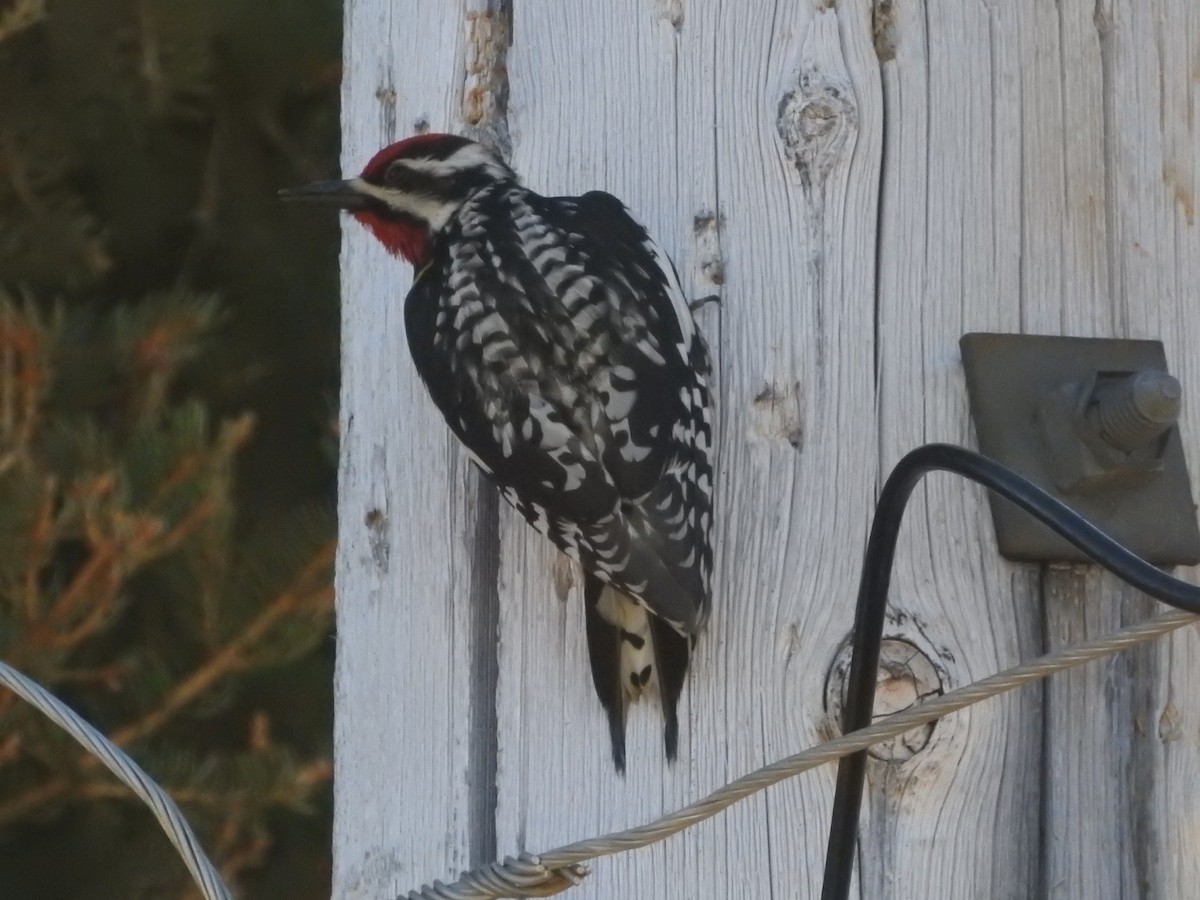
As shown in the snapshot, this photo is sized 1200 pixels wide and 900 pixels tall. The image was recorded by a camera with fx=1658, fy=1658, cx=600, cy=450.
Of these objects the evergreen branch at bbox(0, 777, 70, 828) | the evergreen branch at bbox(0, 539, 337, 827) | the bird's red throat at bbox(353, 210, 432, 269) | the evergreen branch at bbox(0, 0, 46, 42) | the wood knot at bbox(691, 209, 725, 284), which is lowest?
the evergreen branch at bbox(0, 777, 70, 828)

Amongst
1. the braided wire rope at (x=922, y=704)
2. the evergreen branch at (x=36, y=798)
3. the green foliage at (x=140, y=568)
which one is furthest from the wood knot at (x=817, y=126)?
the evergreen branch at (x=36, y=798)

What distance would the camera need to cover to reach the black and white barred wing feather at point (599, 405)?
5.50 feet

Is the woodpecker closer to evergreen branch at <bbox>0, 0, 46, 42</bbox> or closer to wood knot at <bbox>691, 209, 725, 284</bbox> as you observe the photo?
wood knot at <bbox>691, 209, 725, 284</bbox>

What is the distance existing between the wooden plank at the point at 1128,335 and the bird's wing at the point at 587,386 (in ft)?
1.28

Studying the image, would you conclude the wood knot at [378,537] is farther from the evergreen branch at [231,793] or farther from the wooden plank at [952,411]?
the evergreen branch at [231,793]

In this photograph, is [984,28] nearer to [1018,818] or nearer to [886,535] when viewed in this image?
[886,535]

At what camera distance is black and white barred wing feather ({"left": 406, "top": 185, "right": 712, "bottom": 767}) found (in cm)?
168

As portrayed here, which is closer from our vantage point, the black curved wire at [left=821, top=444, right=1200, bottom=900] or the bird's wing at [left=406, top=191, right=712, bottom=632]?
the black curved wire at [left=821, top=444, right=1200, bottom=900]

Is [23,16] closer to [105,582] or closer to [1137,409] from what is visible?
[105,582]

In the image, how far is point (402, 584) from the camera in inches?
71.4

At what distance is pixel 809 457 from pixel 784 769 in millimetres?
463

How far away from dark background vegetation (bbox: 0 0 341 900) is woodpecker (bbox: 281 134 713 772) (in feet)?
3.18

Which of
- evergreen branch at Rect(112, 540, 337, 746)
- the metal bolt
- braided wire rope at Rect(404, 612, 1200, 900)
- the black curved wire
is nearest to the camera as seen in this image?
braided wire rope at Rect(404, 612, 1200, 900)

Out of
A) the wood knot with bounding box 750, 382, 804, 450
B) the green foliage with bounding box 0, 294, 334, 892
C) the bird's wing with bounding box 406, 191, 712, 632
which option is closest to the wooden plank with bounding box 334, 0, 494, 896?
the bird's wing with bounding box 406, 191, 712, 632
